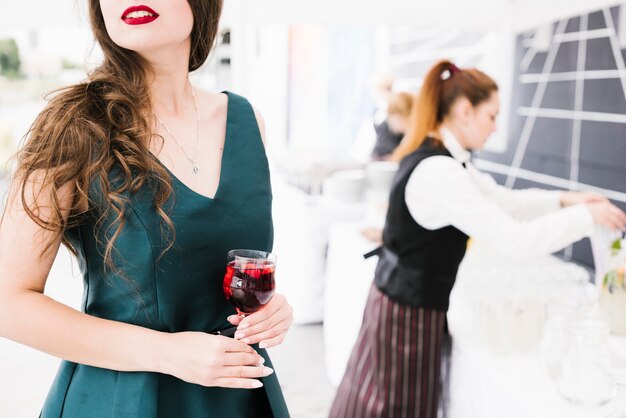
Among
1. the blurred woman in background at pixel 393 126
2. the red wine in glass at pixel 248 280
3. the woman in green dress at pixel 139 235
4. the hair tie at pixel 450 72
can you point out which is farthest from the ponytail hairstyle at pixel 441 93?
the blurred woman in background at pixel 393 126

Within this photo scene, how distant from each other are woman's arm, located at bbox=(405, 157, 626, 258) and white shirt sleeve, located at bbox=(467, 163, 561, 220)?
1.19 ft

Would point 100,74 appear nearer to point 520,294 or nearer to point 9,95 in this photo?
point 520,294

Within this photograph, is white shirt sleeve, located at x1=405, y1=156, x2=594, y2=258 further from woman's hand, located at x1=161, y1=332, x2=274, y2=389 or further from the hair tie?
woman's hand, located at x1=161, y1=332, x2=274, y2=389

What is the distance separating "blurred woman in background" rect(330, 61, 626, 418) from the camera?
1858mm

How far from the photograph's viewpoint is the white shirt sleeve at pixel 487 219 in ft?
6.05

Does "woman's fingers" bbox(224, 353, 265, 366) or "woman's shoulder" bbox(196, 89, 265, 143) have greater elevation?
"woman's shoulder" bbox(196, 89, 265, 143)

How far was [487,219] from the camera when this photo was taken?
1.85 metres

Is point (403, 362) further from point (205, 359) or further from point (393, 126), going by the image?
point (393, 126)

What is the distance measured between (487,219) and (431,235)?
186 mm

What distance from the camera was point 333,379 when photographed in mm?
3129

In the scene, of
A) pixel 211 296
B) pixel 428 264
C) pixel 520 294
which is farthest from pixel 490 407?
pixel 211 296

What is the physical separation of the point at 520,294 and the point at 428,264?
31 centimetres

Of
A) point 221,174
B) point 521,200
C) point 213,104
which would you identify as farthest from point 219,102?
point 521,200

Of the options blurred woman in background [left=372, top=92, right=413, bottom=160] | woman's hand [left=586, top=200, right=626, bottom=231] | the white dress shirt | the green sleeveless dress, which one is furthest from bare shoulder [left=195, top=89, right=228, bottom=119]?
blurred woman in background [left=372, top=92, right=413, bottom=160]
